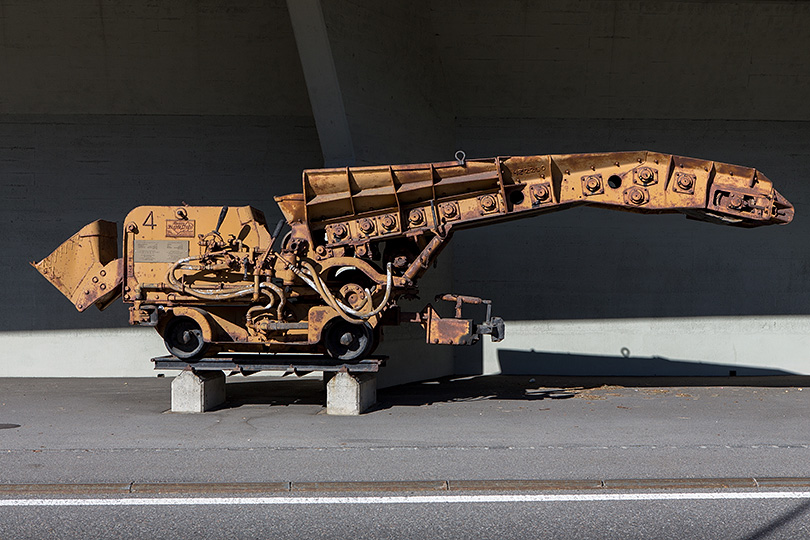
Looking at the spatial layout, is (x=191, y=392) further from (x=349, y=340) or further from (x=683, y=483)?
(x=683, y=483)

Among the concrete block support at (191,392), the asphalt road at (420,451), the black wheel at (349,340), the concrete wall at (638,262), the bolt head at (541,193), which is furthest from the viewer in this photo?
the concrete wall at (638,262)

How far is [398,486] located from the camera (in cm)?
600

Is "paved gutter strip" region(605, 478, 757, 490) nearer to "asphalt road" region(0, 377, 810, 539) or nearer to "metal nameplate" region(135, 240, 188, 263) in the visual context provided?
"asphalt road" region(0, 377, 810, 539)

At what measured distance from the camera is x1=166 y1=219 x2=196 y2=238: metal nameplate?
10.1m

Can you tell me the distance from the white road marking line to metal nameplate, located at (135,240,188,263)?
15.7ft

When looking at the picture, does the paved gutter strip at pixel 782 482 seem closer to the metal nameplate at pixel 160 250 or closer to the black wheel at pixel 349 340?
the black wheel at pixel 349 340

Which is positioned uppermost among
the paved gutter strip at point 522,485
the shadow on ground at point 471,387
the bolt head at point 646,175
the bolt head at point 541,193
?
the bolt head at point 646,175

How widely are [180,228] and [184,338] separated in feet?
4.67

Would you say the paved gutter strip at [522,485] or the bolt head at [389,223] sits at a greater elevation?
the bolt head at [389,223]

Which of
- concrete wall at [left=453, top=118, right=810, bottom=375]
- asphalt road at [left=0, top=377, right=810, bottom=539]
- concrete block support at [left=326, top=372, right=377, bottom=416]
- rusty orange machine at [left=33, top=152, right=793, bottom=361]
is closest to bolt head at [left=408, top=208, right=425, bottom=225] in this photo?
rusty orange machine at [left=33, top=152, right=793, bottom=361]

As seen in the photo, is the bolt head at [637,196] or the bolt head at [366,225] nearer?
the bolt head at [637,196]

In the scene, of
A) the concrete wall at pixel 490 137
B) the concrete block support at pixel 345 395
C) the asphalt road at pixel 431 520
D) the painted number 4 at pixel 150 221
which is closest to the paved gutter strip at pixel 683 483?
the asphalt road at pixel 431 520

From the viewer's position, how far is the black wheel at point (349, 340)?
9.79 m

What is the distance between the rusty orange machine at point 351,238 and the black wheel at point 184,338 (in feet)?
0.05
